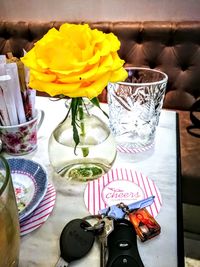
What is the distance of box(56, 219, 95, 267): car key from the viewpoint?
382mm

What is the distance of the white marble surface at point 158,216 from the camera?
39cm

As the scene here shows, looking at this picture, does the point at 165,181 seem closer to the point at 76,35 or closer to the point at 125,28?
the point at 76,35

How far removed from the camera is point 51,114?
836 mm

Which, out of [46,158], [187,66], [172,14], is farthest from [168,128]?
[172,14]

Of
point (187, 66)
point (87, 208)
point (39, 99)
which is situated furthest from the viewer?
point (187, 66)

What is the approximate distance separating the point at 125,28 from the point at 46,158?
97 cm

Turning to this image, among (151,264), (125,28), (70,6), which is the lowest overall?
(151,264)

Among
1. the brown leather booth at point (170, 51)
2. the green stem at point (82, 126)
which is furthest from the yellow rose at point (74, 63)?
the brown leather booth at point (170, 51)

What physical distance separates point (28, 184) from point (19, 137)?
126mm

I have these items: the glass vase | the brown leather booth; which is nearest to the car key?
the glass vase

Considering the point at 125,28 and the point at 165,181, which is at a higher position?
the point at 125,28

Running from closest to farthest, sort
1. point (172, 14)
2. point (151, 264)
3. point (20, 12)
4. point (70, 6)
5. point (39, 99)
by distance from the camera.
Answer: point (151, 264)
point (39, 99)
point (172, 14)
point (70, 6)
point (20, 12)

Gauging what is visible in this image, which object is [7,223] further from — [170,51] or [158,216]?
[170,51]

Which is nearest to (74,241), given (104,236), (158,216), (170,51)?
(104,236)
